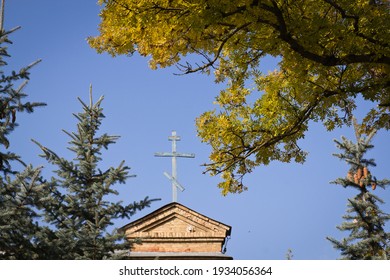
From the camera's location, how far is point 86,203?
8.95m

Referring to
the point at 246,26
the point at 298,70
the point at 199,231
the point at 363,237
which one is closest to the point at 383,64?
the point at 298,70

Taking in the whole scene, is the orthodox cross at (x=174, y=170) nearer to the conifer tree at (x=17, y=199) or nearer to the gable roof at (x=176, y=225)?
the gable roof at (x=176, y=225)

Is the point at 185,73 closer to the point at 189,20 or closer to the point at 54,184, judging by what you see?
the point at 189,20

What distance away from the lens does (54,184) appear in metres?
8.56

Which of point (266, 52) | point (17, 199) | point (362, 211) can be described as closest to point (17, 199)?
point (17, 199)

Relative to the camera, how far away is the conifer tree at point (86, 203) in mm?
8172

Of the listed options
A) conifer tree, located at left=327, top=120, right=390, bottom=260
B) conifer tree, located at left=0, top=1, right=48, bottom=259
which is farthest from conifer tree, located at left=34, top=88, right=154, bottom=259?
conifer tree, located at left=327, top=120, right=390, bottom=260

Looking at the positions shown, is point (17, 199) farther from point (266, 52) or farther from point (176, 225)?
point (176, 225)

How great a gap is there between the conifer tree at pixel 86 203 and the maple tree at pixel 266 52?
5.59ft

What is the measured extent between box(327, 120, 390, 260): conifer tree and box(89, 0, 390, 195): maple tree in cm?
435

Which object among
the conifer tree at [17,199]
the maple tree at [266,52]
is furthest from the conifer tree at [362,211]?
the conifer tree at [17,199]

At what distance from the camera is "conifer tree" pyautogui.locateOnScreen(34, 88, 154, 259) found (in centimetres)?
817

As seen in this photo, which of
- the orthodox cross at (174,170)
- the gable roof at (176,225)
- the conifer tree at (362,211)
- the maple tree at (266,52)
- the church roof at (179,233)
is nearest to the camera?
the maple tree at (266,52)
